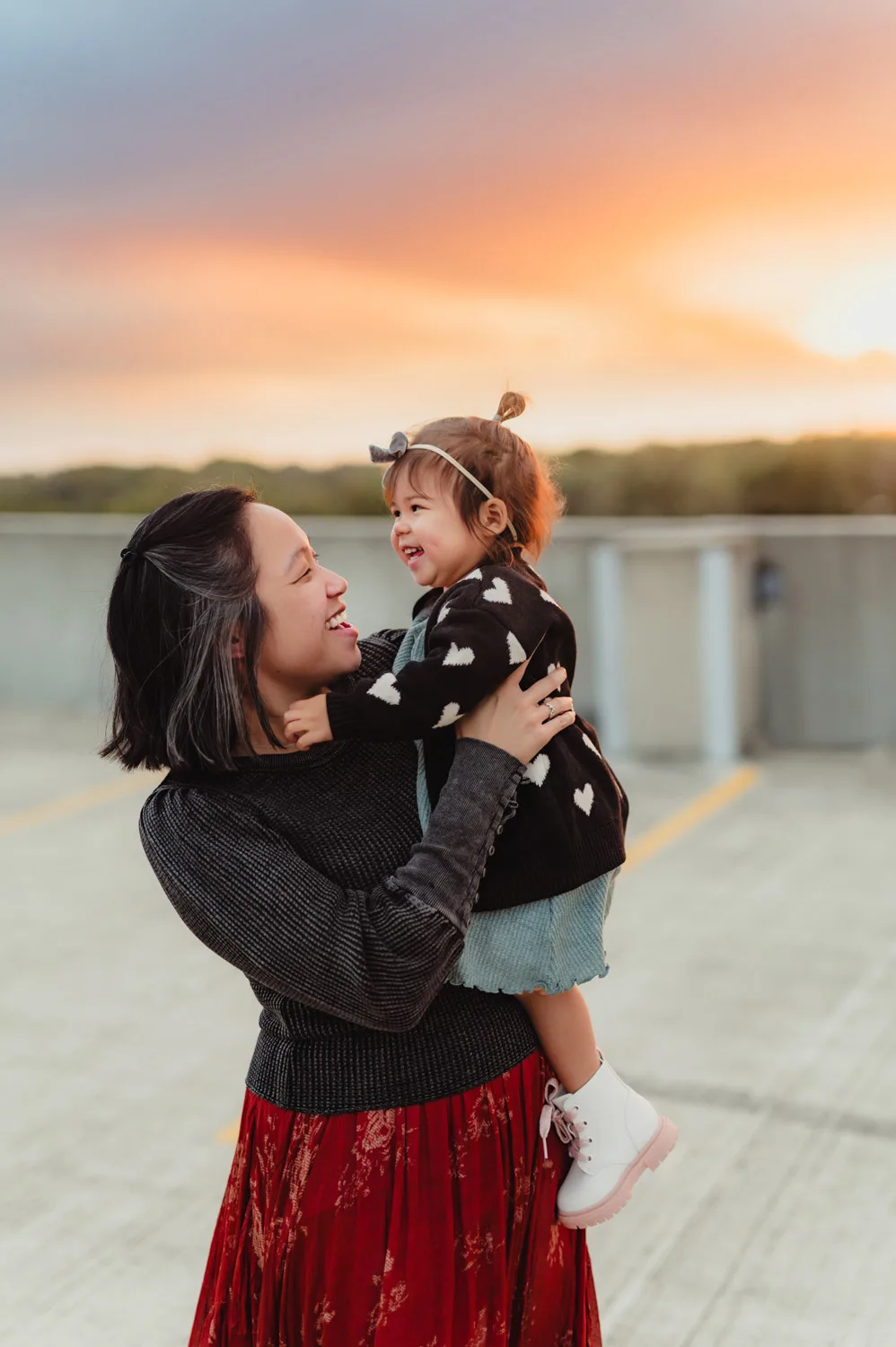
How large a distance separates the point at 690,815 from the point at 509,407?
516cm

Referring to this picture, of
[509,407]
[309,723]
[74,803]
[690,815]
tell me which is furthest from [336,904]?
[74,803]

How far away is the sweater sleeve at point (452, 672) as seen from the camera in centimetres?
177

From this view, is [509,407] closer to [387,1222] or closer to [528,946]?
[528,946]

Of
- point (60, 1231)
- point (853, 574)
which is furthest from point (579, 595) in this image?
point (60, 1231)

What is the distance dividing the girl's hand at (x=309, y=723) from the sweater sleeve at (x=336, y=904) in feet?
0.38

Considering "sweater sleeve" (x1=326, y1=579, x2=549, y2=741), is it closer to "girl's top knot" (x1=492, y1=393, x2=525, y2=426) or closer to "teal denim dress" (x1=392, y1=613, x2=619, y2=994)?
"teal denim dress" (x1=392, y1=613, x2=619, y2=994)

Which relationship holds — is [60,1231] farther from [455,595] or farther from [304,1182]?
[455,595]

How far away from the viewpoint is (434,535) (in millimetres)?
2205

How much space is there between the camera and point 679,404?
20.0m

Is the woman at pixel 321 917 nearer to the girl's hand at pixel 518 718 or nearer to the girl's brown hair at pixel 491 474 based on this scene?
the girl's hand at pixel 518 718

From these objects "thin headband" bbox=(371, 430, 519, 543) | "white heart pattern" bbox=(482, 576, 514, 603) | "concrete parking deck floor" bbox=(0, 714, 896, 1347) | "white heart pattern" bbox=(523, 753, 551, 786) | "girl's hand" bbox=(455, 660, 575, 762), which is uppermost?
"thin headband" bbox=(371, 430, 519, 543)

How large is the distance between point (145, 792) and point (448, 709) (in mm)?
6652

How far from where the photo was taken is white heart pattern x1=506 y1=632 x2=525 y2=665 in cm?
187

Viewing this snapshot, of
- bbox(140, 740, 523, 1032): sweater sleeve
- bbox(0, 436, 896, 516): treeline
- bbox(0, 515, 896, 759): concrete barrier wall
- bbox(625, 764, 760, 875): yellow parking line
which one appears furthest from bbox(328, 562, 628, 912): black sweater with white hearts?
bbox(0, 436, 896, 516): treeline
